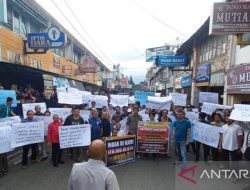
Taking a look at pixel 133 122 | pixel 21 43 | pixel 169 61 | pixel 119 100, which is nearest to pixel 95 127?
pixel 133 122

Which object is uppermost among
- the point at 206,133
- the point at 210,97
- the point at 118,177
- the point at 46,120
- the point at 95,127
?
the point at 210,97

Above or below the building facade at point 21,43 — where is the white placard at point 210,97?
below

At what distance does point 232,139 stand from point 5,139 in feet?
19.1

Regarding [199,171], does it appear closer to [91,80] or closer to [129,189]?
[129,189]

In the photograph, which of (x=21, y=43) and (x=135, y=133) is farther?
(x=21, y=43)

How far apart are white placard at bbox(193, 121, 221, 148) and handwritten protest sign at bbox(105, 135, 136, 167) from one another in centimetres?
208

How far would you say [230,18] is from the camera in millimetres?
9625

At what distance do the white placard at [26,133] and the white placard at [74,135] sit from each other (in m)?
0.87

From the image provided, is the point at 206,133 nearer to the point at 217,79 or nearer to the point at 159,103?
the point at 159,103

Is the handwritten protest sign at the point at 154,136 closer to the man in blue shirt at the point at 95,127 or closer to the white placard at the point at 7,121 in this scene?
the man in blue shirt at the point at 95,127

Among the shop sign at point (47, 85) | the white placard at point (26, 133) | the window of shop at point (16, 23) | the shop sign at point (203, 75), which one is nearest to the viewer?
the white placard at point (26, 133)

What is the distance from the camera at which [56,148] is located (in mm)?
8258

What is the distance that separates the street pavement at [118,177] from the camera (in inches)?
255

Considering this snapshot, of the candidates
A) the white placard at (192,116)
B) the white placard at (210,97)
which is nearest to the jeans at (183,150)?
the white placard at (192,116)
